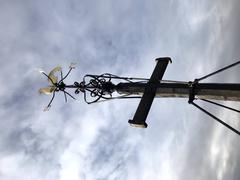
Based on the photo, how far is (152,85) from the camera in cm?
998

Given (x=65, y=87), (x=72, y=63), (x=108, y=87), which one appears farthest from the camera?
(x=72, y=63)

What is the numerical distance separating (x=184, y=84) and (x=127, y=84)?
2.27 meters

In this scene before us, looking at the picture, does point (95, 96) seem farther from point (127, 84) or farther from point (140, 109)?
point (140, 109)

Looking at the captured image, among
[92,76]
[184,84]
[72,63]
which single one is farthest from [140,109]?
[72,63]

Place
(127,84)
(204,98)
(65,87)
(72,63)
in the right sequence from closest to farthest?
(204,98) < (127,84) < (65,87) < (72,63)

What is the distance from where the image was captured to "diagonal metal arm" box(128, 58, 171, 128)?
916cm

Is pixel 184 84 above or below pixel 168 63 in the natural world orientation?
below

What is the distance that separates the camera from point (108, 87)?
1195 centimetres

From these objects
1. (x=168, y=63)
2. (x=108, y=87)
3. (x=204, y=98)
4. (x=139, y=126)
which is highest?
(x=168, y=63)

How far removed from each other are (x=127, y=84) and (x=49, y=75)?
15.0ft

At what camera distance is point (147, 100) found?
9602mm

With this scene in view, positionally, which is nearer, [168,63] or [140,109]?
[140,109]

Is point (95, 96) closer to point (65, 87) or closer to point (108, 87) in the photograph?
point (108, 87)

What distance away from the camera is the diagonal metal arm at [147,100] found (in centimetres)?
916
